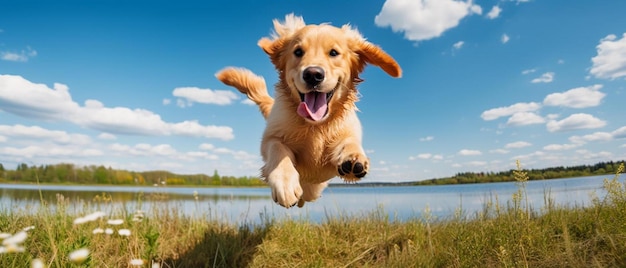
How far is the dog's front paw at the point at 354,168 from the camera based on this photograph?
339 centimetres

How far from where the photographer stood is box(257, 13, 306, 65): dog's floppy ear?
13.8ft

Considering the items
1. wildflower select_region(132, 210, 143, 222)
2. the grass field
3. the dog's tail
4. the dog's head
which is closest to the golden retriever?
the dog's head

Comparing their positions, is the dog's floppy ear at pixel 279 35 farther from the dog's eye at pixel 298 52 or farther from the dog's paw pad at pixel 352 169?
the dog's paw pad at pixel 352 169

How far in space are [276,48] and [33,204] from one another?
5309mm

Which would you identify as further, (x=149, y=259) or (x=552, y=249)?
(x=552, y=249)

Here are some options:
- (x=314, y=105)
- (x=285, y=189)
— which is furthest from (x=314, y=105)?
(x=285, y=189)

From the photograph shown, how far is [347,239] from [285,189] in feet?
9.12

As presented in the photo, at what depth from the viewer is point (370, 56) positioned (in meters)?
4.24

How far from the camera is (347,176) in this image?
352 cm

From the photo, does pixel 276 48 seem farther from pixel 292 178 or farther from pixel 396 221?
pixel 396 221

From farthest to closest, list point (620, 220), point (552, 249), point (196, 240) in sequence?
point (196, 240), point (552, 249), point (620, 220)

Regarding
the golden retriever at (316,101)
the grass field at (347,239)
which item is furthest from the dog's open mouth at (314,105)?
the grass field at (347,239)

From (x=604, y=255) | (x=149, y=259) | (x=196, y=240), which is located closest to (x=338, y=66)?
A: (x=149, y=259)

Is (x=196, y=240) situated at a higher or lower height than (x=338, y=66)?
lower
